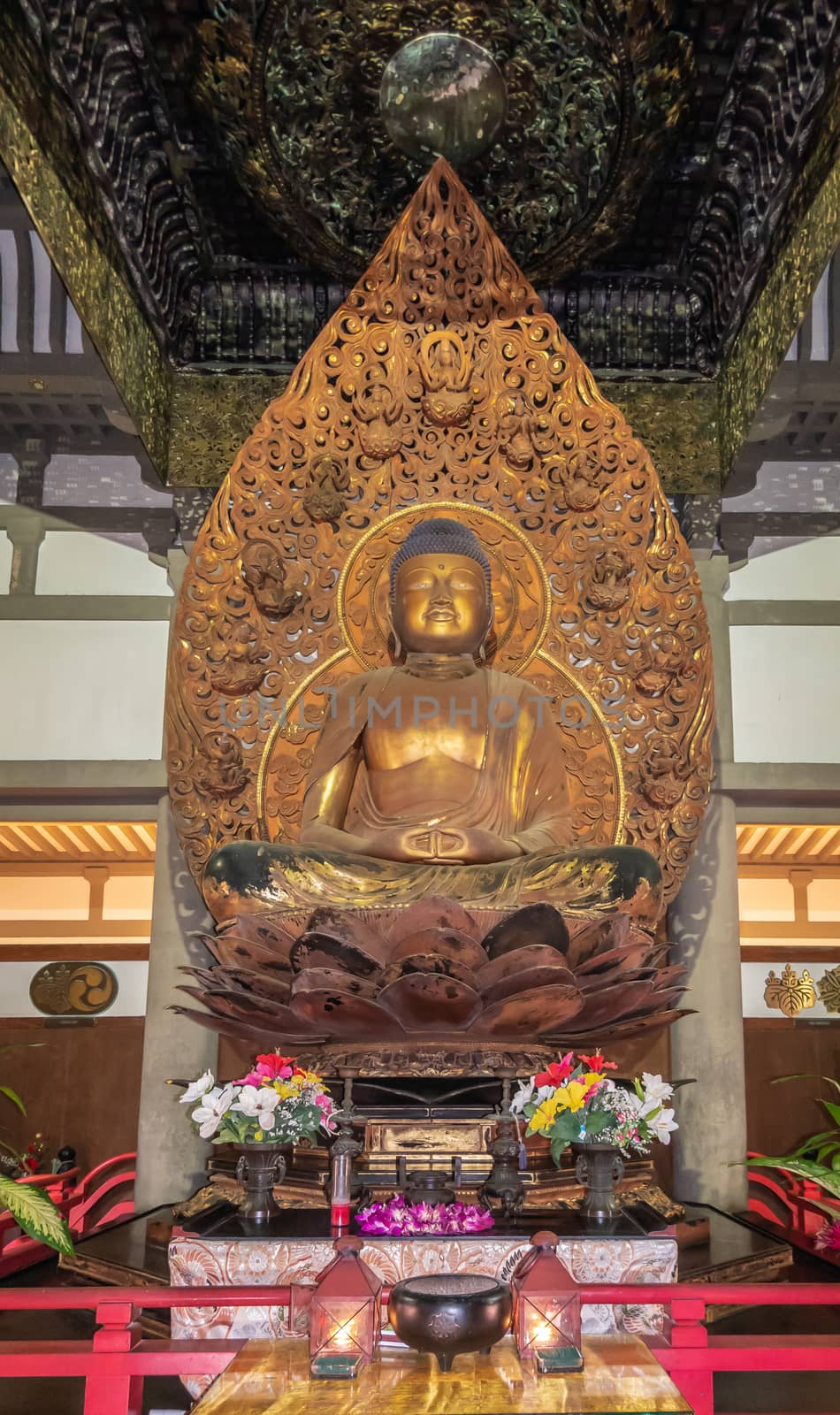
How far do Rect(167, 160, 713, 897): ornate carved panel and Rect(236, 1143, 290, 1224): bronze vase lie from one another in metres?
1.52

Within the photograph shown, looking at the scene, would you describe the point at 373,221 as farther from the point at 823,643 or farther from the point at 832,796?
the point at 832,796

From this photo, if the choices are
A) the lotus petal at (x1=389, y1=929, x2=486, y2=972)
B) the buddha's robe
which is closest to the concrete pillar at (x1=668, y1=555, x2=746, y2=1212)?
the buddha's robe

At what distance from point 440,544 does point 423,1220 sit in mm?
2722

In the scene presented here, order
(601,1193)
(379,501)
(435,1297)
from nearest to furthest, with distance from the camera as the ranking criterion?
(435,1297), (601,1193), (379,501)

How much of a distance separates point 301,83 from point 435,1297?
4.70 m

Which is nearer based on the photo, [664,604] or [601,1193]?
[601,1193]

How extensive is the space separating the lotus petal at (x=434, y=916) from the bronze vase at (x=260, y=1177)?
2.41 feet

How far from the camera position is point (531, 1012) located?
13.4ft

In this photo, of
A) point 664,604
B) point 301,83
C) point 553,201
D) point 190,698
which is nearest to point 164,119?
point 301,83

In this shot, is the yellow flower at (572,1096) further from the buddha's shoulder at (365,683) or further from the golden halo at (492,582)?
the golden halo at (492,582)

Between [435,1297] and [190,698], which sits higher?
[190,698]

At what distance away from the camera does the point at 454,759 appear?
527cm

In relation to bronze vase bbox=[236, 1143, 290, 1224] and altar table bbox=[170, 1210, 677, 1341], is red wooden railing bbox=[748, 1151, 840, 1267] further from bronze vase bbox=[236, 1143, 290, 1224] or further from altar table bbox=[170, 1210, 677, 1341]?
bronze vase bbox=[236, 1143, 290, 1224]

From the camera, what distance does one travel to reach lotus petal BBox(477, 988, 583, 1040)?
4035mm
